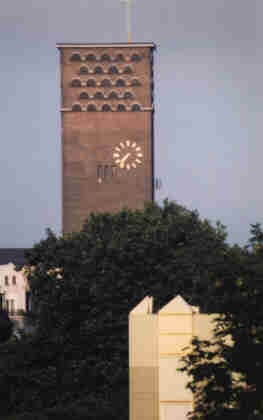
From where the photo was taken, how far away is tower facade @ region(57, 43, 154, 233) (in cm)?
11269

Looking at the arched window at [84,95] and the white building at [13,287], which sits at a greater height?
the arched window at [84,95]

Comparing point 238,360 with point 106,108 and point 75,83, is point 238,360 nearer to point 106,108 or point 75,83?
point 106,108

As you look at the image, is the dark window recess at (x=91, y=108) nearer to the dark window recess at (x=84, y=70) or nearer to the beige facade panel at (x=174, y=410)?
the dark window recess at (x=84, y=70)

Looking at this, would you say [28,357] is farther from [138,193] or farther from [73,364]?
[138,193]

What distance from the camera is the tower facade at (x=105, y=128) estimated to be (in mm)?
112688

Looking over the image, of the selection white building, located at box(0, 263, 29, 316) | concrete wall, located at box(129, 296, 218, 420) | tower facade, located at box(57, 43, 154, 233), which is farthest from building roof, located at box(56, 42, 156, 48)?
concrete wall, located at box(129, 296, 218, 420)

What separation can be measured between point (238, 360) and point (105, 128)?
315ft

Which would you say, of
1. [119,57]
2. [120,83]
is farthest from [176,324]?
[119,57]

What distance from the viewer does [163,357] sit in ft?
84.8

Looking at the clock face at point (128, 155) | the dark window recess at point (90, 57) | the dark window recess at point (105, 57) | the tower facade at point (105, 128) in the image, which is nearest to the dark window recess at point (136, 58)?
the tower facade at point (105, 128)

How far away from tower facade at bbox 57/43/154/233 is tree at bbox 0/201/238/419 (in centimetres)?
4624

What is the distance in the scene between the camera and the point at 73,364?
52.2 metres

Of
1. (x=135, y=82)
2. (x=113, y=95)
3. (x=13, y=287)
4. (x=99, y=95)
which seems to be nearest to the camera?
(x=99, y=95)

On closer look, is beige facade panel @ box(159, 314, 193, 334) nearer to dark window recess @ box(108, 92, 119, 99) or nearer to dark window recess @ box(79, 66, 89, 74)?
dark window recess @ box(108, 92, 119, 99)
